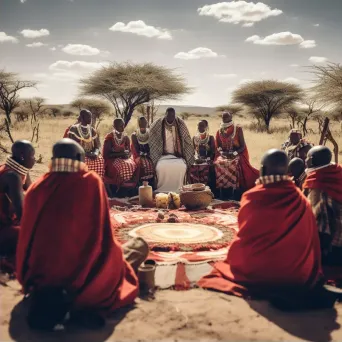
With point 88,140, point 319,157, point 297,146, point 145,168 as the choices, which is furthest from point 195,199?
point 319,157

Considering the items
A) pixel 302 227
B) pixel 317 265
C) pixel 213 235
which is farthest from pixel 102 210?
pixel 213 235

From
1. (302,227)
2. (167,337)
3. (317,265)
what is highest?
(302,227)

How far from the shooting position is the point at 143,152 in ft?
30.0

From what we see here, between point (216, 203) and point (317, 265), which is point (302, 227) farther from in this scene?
point (216, 203)

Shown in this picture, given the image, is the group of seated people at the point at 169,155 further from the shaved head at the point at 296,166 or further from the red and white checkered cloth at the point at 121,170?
the shaved head at the point at 296,166

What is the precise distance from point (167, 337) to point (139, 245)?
112 cm

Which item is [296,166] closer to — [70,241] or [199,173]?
[199,173]

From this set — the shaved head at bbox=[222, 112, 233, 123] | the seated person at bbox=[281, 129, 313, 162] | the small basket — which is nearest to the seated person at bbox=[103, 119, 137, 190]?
the small basket

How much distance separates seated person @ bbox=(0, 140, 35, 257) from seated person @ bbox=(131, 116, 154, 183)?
4.45 meters

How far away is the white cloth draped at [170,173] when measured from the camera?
884cm

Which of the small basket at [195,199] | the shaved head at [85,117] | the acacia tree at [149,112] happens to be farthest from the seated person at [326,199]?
the acacia tree at [149,112]

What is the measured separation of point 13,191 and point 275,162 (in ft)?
8.08

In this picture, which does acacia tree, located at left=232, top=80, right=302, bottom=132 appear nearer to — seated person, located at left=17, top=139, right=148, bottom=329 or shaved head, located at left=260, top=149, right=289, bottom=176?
shaved head, located at left=260, top=149, right=289, bottom=176

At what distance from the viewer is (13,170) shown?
14.6 feet
